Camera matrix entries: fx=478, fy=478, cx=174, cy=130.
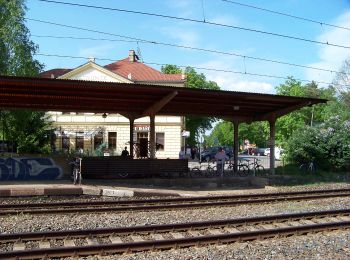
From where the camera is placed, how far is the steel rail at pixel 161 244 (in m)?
8.44

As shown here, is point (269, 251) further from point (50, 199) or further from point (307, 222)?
point (50, 199)

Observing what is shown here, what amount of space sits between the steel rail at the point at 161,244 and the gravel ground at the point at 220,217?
0.23m

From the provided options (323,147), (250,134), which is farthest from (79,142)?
(250,134)

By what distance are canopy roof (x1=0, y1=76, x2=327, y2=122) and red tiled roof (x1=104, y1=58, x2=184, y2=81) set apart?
987 inches

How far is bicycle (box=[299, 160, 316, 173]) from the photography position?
2838 cm

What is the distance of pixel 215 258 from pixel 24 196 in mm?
9898

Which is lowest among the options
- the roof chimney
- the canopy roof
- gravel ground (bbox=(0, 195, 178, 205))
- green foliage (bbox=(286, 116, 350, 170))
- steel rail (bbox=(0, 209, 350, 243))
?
steel rail (bbox=(0, 209, 350, 243))

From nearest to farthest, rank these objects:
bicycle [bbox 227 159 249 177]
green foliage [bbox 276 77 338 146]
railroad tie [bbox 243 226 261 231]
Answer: railroad tie [bbox 243 226 261 231] < bicycle [bbox 227 159 249 177] < green foliage [bbox 276 77 338 146]

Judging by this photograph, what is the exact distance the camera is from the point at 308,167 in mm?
28719

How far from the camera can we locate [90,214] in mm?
13125

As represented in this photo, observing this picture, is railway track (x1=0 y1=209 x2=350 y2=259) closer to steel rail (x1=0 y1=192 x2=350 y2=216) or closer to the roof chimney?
steel rail (x1=0 y1=192 x2=350 y2=216)

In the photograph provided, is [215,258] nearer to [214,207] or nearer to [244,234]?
[244,234]

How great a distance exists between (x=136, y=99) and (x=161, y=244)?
12.9m

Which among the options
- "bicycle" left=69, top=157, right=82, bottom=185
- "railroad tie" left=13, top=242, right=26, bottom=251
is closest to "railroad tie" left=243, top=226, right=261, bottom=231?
"railroad tie" left=13, top=242, right=26, bottom=251
